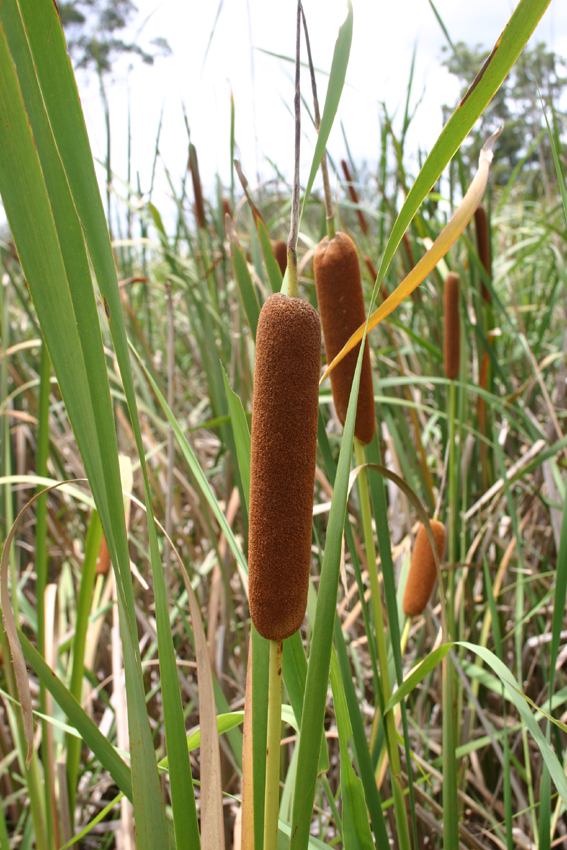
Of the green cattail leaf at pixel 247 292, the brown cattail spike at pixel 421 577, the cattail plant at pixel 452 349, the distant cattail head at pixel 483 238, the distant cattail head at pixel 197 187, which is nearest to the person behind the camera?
the green cattail leaf at pixel 247 292

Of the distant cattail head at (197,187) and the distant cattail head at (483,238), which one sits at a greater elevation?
the distant cattail head at (197,187)

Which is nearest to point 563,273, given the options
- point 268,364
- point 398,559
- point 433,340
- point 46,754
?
point 433,340

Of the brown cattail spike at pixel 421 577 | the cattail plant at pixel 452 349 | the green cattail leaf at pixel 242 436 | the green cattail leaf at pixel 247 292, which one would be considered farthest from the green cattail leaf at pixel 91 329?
the cattail plant at pixel 452 349

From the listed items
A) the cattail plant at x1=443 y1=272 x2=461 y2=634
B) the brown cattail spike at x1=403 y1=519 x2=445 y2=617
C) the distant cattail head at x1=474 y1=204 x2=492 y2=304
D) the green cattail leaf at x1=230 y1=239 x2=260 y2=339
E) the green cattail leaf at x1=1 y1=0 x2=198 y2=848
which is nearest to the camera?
the green cattail leaf at x1=1 y1=0 x2=198 y2=848

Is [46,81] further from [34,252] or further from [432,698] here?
[432,698]

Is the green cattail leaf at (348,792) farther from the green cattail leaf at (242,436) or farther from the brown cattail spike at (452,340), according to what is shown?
the brown cattail spike at (452,340)

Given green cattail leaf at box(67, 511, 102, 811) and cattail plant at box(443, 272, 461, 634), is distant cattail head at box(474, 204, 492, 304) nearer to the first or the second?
cattail plant at box(443, 272, 461, 634)

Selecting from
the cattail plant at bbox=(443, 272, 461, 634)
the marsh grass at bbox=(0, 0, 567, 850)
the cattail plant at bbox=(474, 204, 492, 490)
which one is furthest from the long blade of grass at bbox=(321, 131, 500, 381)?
Answer: the cattail plant at bbox=(474, 204, 492, 490)
